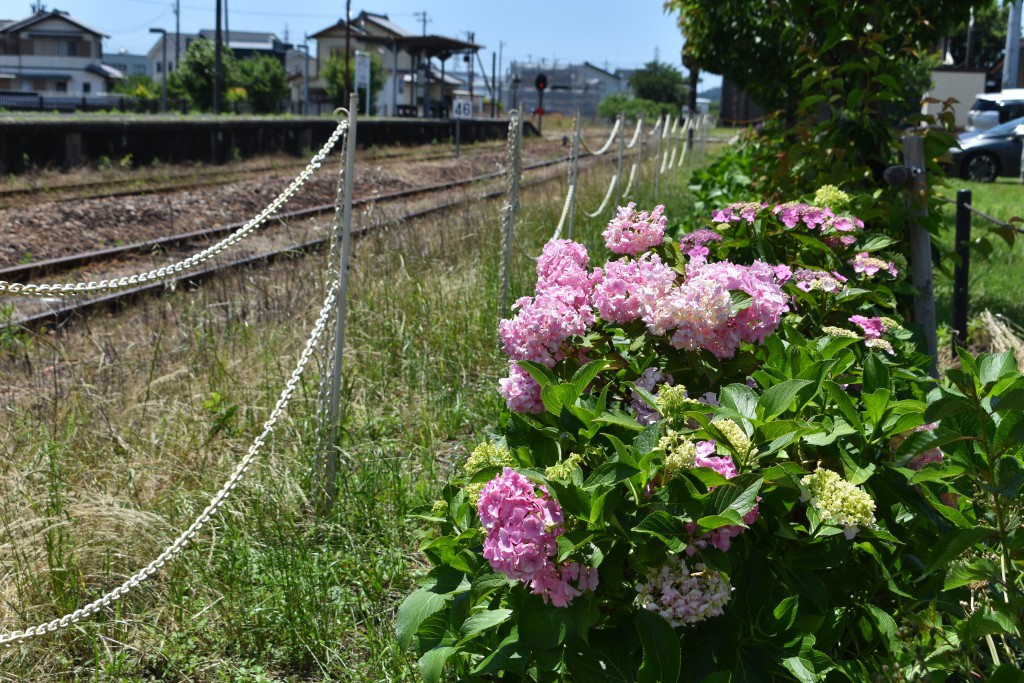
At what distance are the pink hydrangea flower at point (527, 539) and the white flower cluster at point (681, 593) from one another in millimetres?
102

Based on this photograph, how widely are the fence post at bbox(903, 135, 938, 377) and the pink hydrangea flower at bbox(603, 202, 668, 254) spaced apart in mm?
2435

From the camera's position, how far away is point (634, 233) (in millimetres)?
2857

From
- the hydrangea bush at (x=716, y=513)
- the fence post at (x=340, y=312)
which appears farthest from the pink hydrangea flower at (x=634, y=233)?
the fence post at (x=340, y=312)

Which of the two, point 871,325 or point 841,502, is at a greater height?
point 871,325

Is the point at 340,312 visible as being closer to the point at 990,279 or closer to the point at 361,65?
the point at 990,279

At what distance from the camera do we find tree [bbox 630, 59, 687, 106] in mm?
90562

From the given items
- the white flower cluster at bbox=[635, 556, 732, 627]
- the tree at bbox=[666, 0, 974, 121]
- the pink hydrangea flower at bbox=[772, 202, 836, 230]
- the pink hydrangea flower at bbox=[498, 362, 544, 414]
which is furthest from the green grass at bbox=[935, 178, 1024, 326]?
the white flower cluster at bbox=[635, 556, 732, 627]

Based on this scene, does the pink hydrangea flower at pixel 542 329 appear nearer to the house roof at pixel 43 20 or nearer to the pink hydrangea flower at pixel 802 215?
the pink hydrangea flower at pixel 802 215

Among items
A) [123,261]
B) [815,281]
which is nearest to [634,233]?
[815,281]

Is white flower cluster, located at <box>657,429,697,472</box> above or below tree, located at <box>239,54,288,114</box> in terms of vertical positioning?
below

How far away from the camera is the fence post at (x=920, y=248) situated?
486 cm

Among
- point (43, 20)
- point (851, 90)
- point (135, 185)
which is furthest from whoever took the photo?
point (43, 20)

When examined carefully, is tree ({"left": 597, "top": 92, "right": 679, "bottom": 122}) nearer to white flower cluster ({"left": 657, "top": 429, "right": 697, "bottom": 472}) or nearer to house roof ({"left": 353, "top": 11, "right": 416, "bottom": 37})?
house roof ({"left": 353, "top": 11, "right": 416, "bottom": 37})

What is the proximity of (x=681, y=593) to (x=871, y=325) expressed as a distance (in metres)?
1.64
